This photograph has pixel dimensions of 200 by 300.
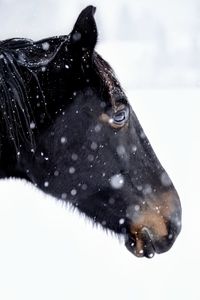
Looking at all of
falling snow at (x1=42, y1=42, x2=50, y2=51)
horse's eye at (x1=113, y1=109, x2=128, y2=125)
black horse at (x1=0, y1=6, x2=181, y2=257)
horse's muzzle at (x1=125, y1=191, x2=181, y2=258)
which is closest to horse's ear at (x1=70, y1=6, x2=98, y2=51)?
black horse at (x1=0, y1=6, x2=181, y2=257)

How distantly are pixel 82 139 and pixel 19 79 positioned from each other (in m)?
0.47

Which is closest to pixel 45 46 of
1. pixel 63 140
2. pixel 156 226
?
pixel 63 140

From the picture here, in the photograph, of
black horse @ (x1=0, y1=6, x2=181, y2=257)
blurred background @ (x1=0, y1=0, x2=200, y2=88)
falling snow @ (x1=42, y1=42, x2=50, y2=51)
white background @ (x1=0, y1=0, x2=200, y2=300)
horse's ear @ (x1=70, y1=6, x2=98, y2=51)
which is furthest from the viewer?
blurred background @ (x1=0, y1=0, x2=200, y2=88)

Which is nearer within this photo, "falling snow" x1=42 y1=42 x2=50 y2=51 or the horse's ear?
the horse's ear

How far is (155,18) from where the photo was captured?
4778cm

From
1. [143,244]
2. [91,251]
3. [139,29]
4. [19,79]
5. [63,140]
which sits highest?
[19,79]

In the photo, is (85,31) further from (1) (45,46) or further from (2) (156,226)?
(2) (156,226)

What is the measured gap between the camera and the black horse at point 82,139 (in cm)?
256

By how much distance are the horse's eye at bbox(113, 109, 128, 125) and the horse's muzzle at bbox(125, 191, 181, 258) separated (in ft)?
1.56

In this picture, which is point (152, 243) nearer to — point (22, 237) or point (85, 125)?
point (85, 125)

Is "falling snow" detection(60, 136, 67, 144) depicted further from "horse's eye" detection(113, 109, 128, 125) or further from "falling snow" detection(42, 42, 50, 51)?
"falling snow" detection(42, 42, 50, 51)

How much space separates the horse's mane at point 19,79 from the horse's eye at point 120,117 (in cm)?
39

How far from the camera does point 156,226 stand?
108 inches

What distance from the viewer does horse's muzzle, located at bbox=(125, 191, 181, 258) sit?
2.74m
